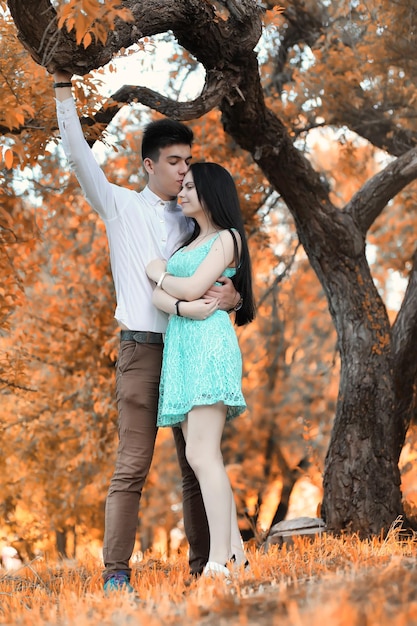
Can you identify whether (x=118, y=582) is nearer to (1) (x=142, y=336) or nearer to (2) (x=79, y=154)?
(1) (x=142, y=336)

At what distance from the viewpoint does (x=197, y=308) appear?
347cm

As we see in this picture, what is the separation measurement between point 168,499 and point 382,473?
8442mm

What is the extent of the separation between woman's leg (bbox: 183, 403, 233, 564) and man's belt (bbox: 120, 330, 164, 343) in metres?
0.41

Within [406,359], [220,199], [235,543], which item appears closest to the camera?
[235,543]

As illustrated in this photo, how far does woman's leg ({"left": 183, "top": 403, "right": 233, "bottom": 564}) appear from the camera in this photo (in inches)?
133

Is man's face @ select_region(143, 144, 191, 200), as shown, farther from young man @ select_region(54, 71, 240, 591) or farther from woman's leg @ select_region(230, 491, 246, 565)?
woman's leg @ select_region(230, 491, 246, 565)

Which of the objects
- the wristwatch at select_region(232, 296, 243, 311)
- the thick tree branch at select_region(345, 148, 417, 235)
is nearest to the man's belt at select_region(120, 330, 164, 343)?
the wristwatch at select_region(232, 296, 243, 311)

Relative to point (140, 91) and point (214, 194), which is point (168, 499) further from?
point (214, 194)

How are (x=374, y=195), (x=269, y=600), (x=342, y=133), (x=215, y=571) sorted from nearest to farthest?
(x=269, y=600), (x=215, y=571), (x=374, y=195), (x=342, y=133)

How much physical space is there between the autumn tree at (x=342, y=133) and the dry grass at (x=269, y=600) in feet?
6.92

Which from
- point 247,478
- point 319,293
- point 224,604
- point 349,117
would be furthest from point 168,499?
point 224,604

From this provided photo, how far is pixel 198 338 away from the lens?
11.5 ft

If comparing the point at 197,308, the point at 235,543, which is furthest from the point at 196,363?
the point at 235,543

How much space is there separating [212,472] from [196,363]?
464 mm
